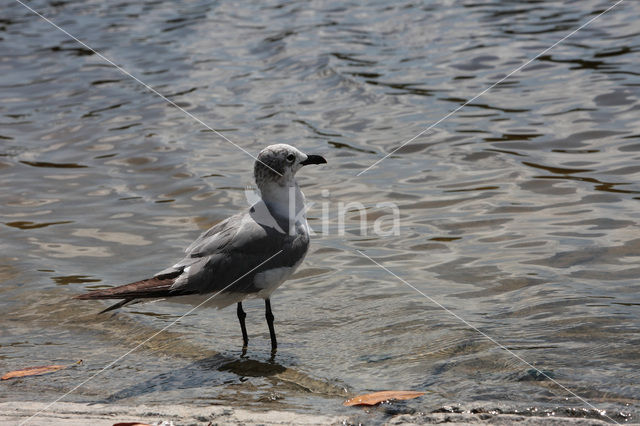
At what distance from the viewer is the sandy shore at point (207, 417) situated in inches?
157

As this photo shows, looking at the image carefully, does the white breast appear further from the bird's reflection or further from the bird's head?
the bird's head

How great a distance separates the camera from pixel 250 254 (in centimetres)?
525

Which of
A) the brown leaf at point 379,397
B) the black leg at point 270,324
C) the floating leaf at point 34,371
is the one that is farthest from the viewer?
the black leg at point 270,324

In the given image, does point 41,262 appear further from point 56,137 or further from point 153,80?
point 153,80

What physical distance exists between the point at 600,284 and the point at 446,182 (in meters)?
2.65

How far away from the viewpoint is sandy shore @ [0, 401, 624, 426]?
400 centimetres

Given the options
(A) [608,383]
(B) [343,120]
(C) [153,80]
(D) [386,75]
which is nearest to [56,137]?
(C) [153,80]

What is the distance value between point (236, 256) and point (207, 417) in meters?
1.29

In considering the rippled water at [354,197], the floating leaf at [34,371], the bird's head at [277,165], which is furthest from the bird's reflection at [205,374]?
the bird's head at [277,165]

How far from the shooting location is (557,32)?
1288 cm

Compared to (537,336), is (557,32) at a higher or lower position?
higher

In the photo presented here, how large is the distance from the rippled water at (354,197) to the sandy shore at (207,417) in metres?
0.21

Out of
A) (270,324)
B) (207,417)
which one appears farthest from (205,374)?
(207,417)

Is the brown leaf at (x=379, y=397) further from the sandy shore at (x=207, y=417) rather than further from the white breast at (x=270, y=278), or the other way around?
the white breast at (x=270, y=278)
